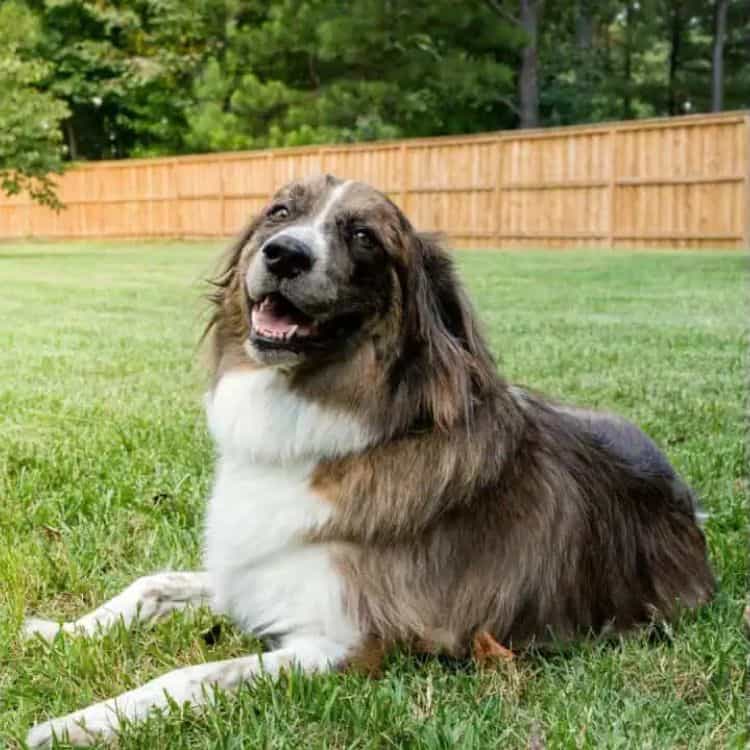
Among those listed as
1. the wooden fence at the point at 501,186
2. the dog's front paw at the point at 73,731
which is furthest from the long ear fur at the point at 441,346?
the wooden fence at the point at 501,186

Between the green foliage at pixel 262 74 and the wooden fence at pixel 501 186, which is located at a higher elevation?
the green foliage at pixel 262 74

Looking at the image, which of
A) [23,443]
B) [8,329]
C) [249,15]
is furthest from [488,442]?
[249,15]

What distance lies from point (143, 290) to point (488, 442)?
8.17m

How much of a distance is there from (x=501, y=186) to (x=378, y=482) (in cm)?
1460

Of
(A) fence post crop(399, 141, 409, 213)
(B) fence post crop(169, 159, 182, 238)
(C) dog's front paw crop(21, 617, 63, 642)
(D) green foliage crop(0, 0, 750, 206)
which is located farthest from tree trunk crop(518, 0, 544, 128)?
(C) dog's front paw crop(21, 617, 63, 642)

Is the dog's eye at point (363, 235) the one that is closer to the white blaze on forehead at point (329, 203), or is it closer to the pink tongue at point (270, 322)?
the white blaze on forehead at point (329, 203)

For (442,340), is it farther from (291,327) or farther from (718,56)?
(718,56)

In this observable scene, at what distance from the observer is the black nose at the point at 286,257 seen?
90.0 inches

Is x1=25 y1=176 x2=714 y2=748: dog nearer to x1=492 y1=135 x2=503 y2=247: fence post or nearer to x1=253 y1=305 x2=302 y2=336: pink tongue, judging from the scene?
x1=253 y1=305 x2=302 y2=336: pink tongue

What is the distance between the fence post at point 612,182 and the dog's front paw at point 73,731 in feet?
49.3

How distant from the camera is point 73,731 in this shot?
1865mm

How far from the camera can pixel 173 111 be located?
16.4 metres

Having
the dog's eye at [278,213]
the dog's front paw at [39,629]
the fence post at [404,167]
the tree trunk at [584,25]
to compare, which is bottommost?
the dog's front paw at [39,629]

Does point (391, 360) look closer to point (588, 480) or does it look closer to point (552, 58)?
point (588, 480)
